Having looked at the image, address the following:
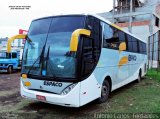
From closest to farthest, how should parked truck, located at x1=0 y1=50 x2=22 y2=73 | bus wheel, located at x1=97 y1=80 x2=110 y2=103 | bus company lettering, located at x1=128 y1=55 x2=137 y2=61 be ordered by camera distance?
bus wheel, located at x1=97 y1=80 x2=110 y2=103 < bus company lettering, located at x1=128 y1=55 x2=137 y2=61 < parked truck, located at x1=0 y1=50 x2=22 y2=73

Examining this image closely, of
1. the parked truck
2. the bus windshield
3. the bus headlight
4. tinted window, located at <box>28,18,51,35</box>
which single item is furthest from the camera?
the parked truck

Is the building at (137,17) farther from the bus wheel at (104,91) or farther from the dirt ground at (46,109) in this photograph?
the dirt ground at (46,109)

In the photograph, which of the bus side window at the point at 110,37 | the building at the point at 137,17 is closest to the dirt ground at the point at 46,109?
the bus side window at the point at 110,37

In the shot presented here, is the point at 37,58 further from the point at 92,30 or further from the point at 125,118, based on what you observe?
the point at 125,118

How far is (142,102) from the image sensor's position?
817 centimetres

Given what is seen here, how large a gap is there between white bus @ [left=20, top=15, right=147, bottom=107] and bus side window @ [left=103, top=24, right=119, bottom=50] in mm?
35

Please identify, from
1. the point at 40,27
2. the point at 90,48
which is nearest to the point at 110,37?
the point at 90,48

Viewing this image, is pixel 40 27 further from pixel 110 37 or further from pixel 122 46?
pixel 122 46

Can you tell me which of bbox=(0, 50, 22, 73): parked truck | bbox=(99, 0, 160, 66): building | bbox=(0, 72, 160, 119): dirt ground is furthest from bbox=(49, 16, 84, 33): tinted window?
bbox=(99, 0, 160, 66): building

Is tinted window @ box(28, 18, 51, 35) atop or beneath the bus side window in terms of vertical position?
atop

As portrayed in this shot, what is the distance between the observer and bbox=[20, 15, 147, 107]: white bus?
6.34 meters

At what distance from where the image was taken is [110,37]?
8.59m

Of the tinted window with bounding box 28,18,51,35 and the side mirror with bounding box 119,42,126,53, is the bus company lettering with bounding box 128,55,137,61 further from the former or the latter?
the tinted window with bounding box 28,18,51,35

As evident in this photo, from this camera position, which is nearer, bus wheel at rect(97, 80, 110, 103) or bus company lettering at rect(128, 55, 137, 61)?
bus wheel at rect(97, 80, 110, 103)
